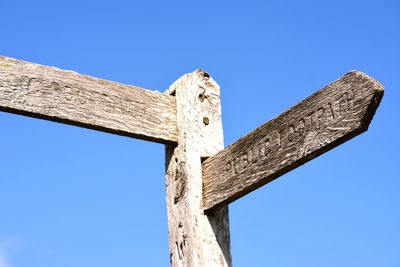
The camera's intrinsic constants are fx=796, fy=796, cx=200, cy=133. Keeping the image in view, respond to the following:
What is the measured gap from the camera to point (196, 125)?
133 inches

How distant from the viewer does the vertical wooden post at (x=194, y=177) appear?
10.4 feet

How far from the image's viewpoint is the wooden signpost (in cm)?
279

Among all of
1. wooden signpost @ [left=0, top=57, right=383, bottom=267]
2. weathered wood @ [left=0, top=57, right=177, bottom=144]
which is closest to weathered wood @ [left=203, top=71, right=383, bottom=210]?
wooden signpost @ [left=0, top=57, right=383, bottom=267]

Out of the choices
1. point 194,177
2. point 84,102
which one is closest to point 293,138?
point 194,177

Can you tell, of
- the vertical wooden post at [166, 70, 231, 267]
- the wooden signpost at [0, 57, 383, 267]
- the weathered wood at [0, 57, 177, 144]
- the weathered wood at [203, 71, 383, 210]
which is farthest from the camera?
the vertical wooden post at [166, 70, 231, 267]

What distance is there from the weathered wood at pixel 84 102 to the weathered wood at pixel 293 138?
28 cm

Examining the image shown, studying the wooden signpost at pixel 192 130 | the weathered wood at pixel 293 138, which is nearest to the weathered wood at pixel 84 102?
the wooden signpost at pixel 192 130

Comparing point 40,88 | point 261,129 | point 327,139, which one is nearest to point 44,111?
point 40,88

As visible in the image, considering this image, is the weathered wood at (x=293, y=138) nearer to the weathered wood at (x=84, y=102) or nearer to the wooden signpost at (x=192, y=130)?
the wooden signpost at (x=192, y=130)

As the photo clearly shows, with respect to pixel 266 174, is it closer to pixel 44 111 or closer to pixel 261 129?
pixel 261 129

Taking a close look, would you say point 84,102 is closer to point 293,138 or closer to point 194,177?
point 194,177

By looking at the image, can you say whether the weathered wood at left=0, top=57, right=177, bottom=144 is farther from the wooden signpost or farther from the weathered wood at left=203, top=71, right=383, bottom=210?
the weathered wood at left=203, top=71, right=383, bottom=210

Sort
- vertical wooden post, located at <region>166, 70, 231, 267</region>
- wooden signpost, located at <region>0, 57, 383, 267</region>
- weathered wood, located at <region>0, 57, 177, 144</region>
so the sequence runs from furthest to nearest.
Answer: vertical wooden post, located at <region>166, 70, 231, 267</region>
weathered wood, located at <region>0, 57, 177, 144</region>
wooden signpost, located at <region>0, 57, 383, 267</region>

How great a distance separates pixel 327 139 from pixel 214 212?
2.49 ft
